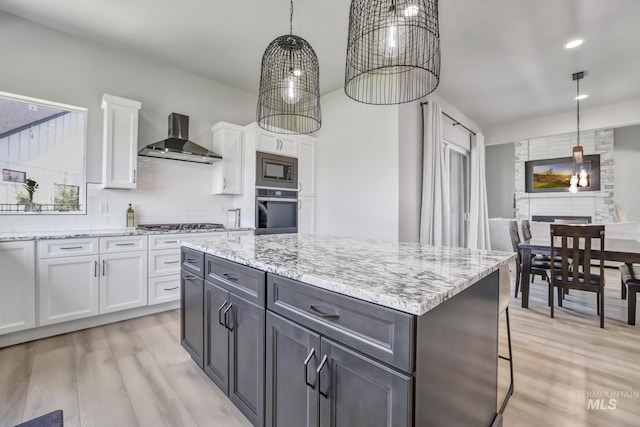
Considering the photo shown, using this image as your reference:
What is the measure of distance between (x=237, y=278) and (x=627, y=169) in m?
8.92

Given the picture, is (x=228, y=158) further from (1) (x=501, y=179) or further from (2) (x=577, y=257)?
(1) (x=501, y=179)

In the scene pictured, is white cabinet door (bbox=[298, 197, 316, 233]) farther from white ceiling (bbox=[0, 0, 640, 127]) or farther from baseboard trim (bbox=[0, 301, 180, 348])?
baseboard trim (bbox=[0, 301, 180, 348])

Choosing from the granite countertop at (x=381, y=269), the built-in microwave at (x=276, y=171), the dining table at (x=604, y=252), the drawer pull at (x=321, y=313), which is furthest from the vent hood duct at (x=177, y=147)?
the dining table at (x=604, y=252)

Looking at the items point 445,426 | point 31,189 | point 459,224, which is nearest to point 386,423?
point 445,426

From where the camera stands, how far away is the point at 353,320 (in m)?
0.91

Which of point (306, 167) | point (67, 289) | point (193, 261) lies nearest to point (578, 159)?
point (306, 167)

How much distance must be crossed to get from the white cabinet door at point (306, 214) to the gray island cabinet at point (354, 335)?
253cm

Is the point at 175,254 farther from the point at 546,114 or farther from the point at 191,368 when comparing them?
the point at 546,114

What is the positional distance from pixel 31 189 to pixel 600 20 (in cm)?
566

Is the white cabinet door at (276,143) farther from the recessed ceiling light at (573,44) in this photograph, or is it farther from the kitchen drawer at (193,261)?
the recessed ceiling light at (573,44)

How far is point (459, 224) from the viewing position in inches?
215

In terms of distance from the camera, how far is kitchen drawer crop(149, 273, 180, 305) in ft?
9.92

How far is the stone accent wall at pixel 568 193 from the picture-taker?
6.64 m

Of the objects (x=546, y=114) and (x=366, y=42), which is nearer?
(x=366, y=42)
